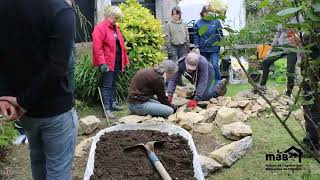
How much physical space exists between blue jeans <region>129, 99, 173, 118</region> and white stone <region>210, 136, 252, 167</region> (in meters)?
1.60

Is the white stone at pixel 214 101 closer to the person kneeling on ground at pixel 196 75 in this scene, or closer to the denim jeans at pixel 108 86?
the person kneeling on ground at pixel 196 75

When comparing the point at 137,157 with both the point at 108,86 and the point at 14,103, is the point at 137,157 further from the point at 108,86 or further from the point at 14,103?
the point at 108,86

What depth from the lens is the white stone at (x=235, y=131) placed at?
5242 mm

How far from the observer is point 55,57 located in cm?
221

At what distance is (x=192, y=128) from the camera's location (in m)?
5.62

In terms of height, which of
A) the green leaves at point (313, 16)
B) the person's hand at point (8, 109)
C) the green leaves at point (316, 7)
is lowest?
the person's hand at point (8, 109)

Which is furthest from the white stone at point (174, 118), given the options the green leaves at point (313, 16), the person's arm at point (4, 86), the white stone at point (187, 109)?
the green leaves at point (313, 16)

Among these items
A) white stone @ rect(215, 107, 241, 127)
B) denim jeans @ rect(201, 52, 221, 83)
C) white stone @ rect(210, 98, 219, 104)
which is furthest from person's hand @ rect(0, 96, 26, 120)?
denim jeans @ rect(201, 52, 221, 83)

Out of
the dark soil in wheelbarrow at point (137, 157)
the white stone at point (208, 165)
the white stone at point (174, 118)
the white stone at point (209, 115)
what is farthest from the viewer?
the white stone at point (209, 115)

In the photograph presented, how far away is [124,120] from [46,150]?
3.39m

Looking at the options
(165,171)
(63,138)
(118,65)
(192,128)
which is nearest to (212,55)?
(118,65)

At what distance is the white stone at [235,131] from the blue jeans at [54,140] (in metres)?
2.98

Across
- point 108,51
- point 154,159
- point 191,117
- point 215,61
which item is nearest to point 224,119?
point 191,117

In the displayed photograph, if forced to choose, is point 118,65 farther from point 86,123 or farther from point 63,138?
point 63,138
